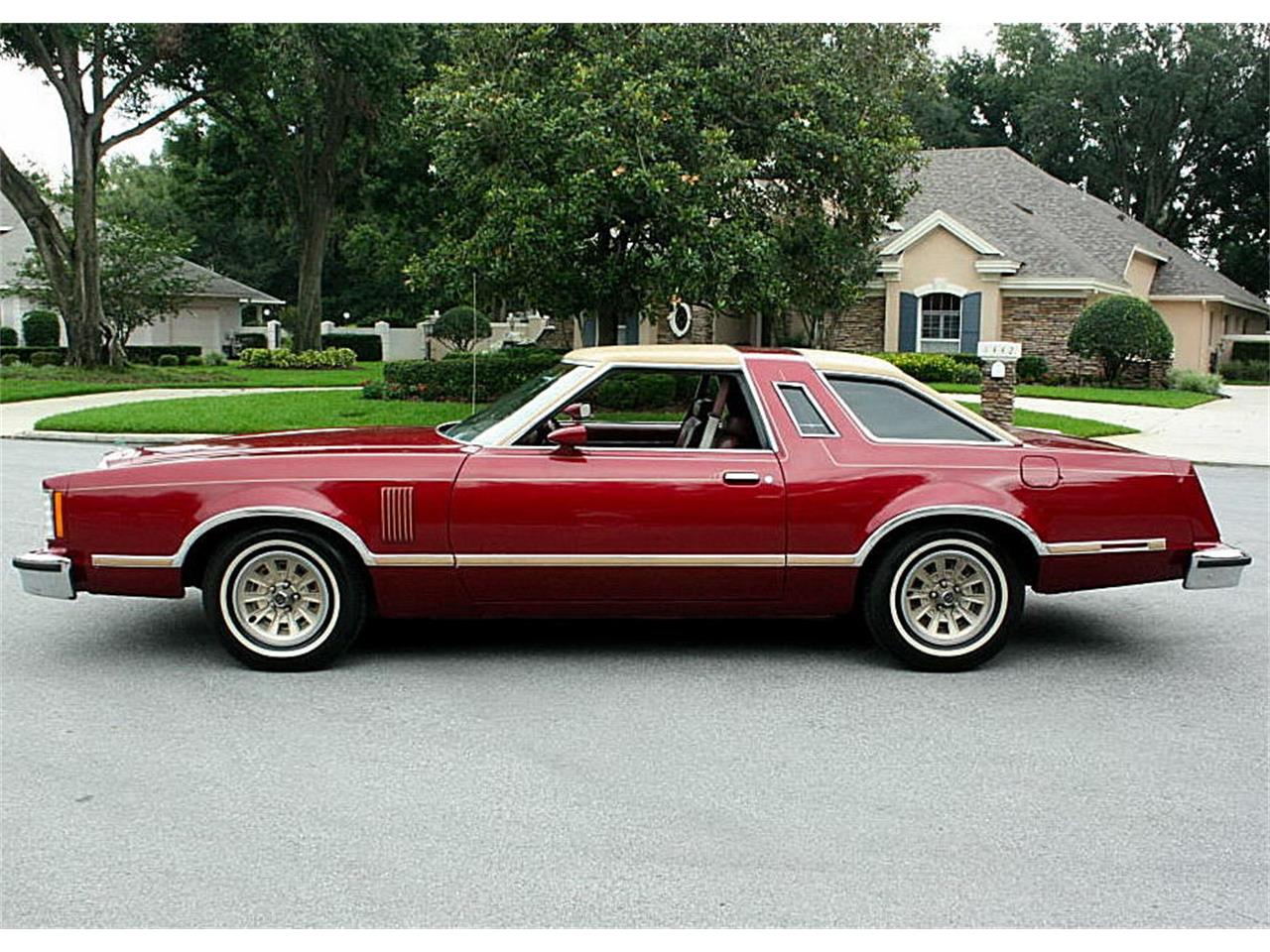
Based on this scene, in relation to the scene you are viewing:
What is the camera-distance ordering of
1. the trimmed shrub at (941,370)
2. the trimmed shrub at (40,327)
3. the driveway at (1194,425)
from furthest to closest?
the trimmed shrub at (40,327) → the trimmed shrub at (941,370) → the driveway at (1194,425)

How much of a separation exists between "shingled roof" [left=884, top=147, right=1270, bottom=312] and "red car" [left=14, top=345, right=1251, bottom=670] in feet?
96.7

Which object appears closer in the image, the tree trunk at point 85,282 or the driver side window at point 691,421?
the driver side window at point 691,421

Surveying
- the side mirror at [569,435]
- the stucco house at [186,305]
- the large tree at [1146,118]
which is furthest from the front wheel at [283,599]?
the large tree at [1146,118]

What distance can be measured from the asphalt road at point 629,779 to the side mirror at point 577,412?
1162mm

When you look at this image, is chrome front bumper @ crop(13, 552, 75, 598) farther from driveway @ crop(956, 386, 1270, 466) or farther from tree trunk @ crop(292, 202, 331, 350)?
tree trunk @ crop(292, 202, 331, 350)

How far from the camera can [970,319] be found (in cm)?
3488

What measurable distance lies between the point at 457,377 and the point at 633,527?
19.0 m

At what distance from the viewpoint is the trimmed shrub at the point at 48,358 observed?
37794mm

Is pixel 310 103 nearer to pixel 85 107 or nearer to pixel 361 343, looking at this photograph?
pixel 85 107

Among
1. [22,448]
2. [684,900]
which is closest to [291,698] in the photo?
[684,900]

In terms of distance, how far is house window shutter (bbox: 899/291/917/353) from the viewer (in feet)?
Result: 116

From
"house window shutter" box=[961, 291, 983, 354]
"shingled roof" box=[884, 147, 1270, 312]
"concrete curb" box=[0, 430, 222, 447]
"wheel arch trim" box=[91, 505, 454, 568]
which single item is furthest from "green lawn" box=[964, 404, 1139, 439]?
"wheel arch trim" box=[91, 505, 454, 568]

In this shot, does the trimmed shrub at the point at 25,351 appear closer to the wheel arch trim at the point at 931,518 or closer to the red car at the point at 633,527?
the red car at the point at 633,527

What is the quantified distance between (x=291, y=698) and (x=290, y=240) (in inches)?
2384
